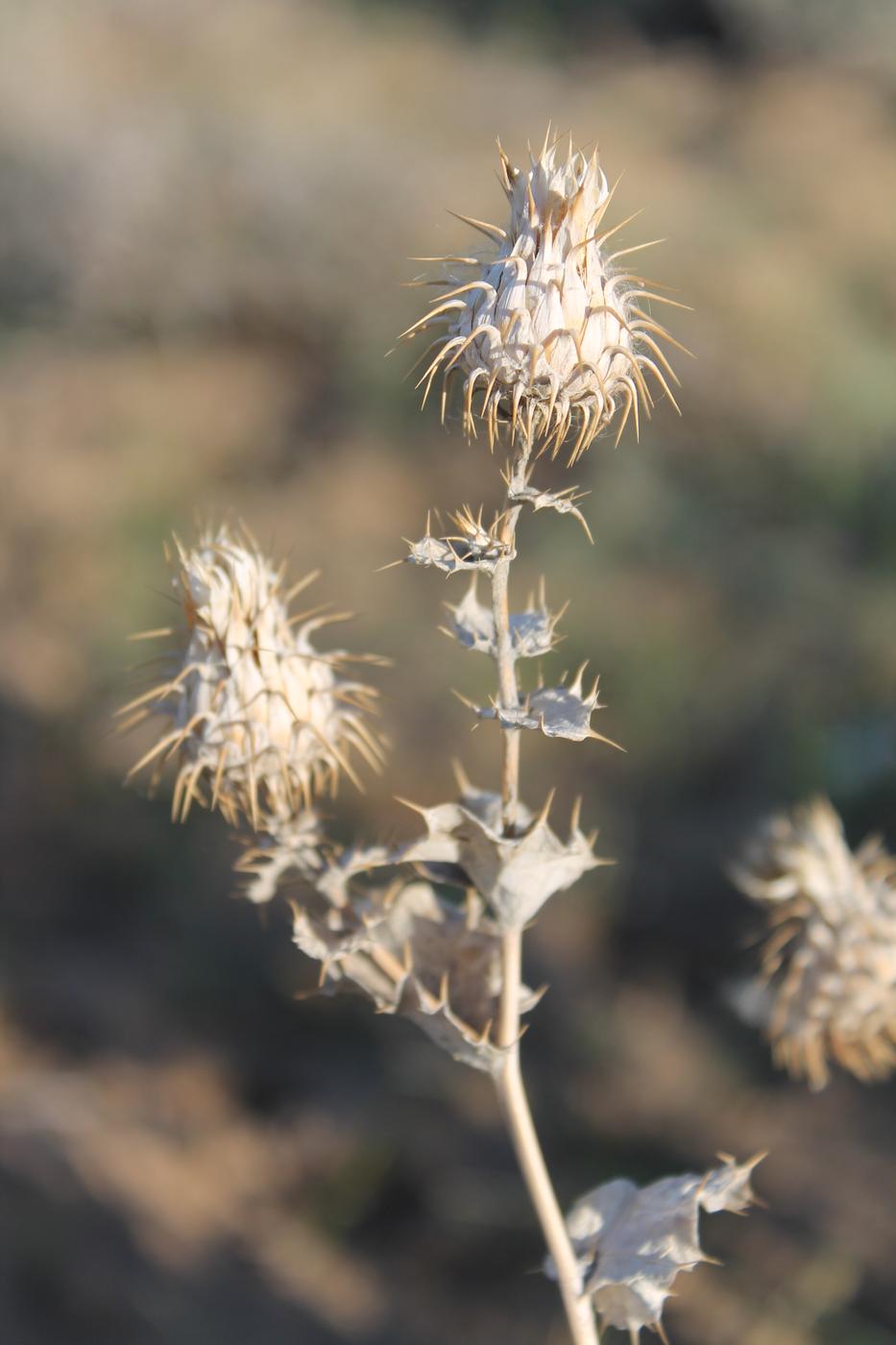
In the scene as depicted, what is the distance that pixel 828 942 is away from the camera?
7.11 ft

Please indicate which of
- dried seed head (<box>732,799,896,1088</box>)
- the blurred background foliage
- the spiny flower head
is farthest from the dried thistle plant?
dried seed head (<box>732,799,896,1088</box>)

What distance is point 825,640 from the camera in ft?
21.8

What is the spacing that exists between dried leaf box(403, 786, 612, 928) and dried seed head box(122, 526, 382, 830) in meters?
0.20

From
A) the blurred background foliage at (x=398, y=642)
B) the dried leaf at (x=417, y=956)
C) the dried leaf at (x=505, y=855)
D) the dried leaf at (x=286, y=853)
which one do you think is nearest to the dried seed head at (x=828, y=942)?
the blurred background foliage at (x=398, y=642)

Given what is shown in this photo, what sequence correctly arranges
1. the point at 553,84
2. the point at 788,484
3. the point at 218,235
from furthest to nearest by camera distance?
the point at 553,84 < the point at 218,235 < the point at 788,484

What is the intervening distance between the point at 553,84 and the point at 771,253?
5.16 m

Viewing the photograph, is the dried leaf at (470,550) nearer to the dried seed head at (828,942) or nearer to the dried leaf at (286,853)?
the dried leaf at (286,853)

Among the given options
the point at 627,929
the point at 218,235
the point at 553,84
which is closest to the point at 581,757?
the point at 627,929

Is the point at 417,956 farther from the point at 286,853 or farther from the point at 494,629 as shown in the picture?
the point at 494,629

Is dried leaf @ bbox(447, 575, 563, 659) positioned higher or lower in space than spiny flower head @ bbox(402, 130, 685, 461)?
lower

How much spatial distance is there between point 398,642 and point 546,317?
6253 mm

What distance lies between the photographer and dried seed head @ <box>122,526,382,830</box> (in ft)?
5.74

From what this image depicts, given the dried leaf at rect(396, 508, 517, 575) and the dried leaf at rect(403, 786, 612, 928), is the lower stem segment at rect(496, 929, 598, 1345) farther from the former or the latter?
the dried leaf at rect(396, 508, 517, 575)

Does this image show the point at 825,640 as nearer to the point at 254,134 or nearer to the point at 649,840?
the point at 649,840
